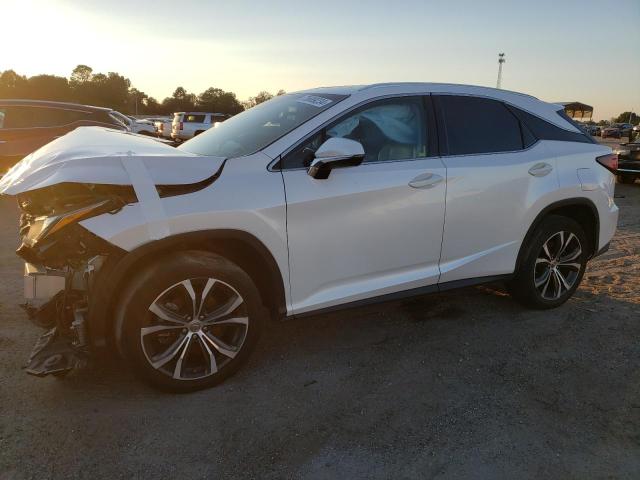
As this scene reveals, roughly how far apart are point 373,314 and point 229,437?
1845 mm

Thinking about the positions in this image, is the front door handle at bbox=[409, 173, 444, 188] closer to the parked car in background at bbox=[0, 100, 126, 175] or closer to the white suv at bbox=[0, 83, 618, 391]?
the white suv at bbox=[0, 83, 618, 391]

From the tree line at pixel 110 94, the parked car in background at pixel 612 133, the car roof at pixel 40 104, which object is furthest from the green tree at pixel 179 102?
the car roof at pixel 40 104

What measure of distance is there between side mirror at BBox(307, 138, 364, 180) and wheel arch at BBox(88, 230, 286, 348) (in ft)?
1.81

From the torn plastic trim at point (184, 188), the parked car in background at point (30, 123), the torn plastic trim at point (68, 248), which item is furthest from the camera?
the parked car in background at point (30, 123)

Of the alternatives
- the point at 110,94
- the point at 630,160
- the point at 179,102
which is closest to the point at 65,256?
the point at 630,160

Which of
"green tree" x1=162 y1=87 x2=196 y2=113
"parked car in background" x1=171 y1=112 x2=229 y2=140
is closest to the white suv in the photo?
"parked car in background" x1=171 y1=112 x2=229 y2=140

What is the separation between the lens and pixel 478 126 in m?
3.71

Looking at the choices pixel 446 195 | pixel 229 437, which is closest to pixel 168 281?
pixel 229 437

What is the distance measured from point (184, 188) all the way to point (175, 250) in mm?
360

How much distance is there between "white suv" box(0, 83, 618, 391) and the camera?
2584 millimetres

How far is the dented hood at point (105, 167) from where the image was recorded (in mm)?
2504

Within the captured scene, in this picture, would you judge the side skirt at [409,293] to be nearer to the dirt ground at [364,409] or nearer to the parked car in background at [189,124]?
the dirt ground at [364,409]

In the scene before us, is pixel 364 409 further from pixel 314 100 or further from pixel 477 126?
pixel 477 126

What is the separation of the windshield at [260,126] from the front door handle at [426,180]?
743 mm
